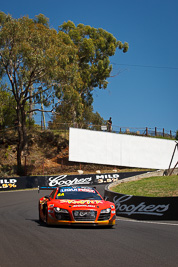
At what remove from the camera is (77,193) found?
40.5 feet

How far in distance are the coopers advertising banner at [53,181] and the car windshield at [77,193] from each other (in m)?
22.8

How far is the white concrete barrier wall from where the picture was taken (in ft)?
154

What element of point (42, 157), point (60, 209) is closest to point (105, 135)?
point (42, 157)

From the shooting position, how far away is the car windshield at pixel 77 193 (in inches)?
473

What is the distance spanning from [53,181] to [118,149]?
14123 millimetres

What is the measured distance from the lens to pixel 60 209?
10.9 meters

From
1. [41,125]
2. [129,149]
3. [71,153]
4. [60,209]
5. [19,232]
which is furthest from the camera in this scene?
[41,125]

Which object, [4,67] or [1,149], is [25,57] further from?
[1,149]

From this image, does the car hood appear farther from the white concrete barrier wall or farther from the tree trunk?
the white concrete barrier wall

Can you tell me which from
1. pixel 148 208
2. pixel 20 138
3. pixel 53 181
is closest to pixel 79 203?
pixel 148 208

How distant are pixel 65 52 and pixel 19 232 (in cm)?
3478

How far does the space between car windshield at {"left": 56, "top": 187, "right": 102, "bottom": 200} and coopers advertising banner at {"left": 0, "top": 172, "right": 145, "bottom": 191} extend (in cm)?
2282

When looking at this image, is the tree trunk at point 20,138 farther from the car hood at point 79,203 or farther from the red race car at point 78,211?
the car hood at point 79,203

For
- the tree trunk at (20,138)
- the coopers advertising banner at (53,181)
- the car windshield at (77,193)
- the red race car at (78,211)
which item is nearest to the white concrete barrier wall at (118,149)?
the tree trunk at (20,138)
